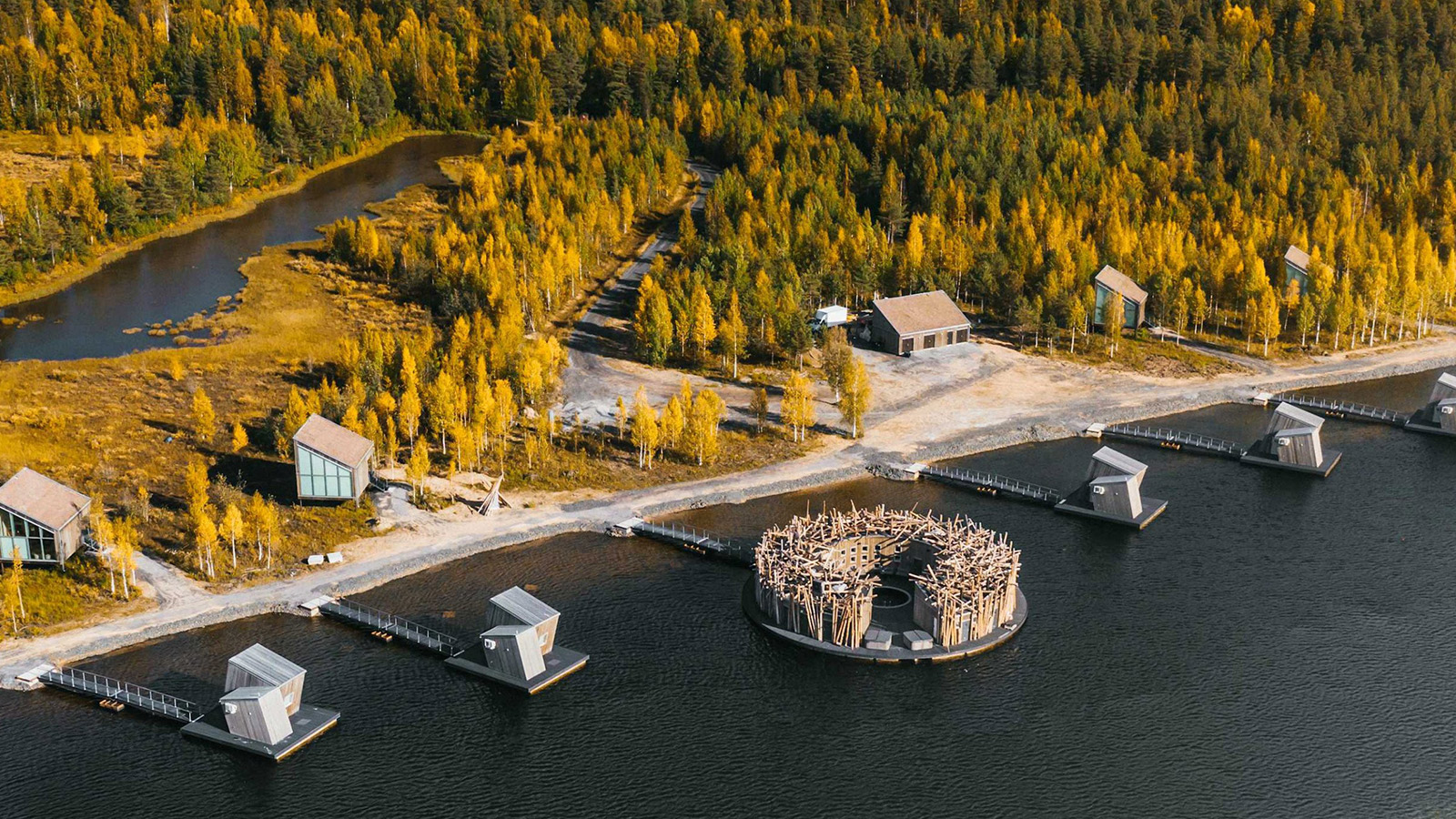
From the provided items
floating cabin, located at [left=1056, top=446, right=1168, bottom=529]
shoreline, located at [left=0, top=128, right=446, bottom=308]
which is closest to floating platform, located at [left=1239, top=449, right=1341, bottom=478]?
floating cabin, located at [left=1056, top=446, right=1168, bottom=529]

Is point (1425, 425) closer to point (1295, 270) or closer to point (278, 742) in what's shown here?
A: point (1295, 270)

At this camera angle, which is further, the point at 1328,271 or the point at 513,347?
the point at 1328,271

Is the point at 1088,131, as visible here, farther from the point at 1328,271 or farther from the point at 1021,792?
the point at 1021,792

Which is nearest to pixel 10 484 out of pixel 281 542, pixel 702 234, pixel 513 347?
pixel 281 542

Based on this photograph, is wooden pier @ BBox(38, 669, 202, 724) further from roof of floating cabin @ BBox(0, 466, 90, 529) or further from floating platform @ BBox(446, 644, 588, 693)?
floating platform @ BBox(446, 644, 588, 693)

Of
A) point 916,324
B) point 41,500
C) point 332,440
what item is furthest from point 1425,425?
point 41,500

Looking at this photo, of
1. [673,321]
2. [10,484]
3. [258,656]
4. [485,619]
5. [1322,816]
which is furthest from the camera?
[673,321]

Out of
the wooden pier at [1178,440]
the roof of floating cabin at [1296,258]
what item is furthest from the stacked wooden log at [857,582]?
the roof of floating cabin at [1296,258]
